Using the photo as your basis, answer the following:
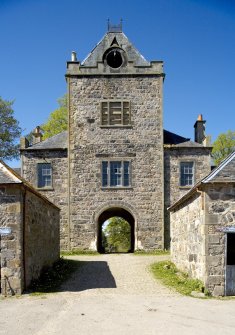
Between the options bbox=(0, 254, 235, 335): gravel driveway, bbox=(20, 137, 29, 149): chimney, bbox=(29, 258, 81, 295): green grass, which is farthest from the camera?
bbox=(20, 137, 29, 149): chimney

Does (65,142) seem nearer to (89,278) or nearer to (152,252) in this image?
(152,252)

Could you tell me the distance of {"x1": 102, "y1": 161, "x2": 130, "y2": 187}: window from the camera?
85.0ft

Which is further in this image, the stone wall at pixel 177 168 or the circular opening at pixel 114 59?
the circular opening at pixel 114 59

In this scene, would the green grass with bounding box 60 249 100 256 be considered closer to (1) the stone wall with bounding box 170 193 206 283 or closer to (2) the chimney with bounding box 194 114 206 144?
(1) the stone wall with bounding box 170 193 206 283

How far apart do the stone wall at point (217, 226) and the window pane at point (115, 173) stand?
1361cm

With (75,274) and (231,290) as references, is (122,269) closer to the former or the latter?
(75,274)

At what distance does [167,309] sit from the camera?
10.6 m

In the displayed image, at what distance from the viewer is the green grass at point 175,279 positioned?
13.0 meters

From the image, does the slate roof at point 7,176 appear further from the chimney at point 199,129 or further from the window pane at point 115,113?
the chimney at point 199,129

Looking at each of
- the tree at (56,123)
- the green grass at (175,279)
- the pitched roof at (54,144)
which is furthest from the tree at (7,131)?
the green grass at (175,279)

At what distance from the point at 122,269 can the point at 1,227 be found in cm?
688

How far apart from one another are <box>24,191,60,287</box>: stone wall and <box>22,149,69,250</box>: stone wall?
6020 millimetres

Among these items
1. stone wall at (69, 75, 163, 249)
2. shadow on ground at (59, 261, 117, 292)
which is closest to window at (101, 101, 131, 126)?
stone wall at (69, 75, 163, 249)

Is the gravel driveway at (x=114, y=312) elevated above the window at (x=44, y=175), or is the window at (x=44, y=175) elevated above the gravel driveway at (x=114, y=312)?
the window at (x=44, y=175)
